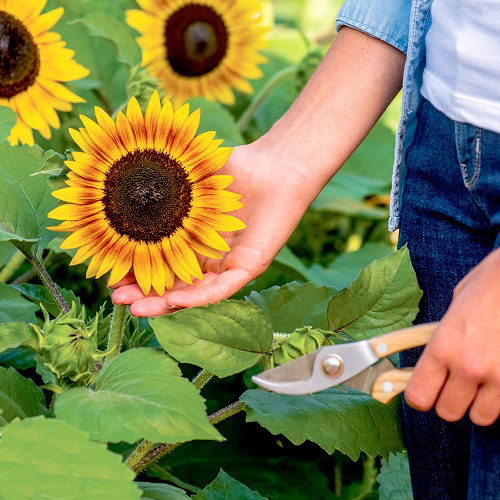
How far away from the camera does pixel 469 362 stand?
548 millimetres

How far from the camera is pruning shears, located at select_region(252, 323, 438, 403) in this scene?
617 mm

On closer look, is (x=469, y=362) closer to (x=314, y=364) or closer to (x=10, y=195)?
(x=314, y=364)

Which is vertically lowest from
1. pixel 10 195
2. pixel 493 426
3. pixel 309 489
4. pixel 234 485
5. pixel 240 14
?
pixel 309 489

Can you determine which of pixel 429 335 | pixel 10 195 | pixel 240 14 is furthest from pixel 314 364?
pixel 240 14

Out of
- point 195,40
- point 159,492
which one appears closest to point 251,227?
point 159,492

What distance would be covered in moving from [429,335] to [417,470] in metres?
0.22

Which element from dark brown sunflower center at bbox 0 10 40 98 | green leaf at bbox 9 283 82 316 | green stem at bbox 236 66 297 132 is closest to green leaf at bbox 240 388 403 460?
green leaf at bbox 9 283 82 316

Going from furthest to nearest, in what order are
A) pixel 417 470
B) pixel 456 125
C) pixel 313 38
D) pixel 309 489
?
1. pixel 313 38
2. pixel 309 489
3. pixel 417 470
4. pixel 456 125

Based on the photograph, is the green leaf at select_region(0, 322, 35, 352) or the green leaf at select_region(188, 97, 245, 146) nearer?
the green leaf at select_region(0, 322, 35, 352)

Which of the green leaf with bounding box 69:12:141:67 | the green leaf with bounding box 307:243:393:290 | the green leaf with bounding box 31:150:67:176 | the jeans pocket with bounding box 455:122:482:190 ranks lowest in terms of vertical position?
the green leaf with bounding box 307:243:393:290

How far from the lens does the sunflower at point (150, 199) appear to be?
79cm

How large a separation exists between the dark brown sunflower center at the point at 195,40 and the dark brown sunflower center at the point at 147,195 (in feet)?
2.09

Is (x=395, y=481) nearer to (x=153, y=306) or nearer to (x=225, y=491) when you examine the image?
(x=225, y=491)

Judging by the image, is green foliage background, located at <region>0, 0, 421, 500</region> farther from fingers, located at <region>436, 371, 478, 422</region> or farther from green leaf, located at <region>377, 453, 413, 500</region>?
fingers, located at <region>436, 371, 478, 422</region>
